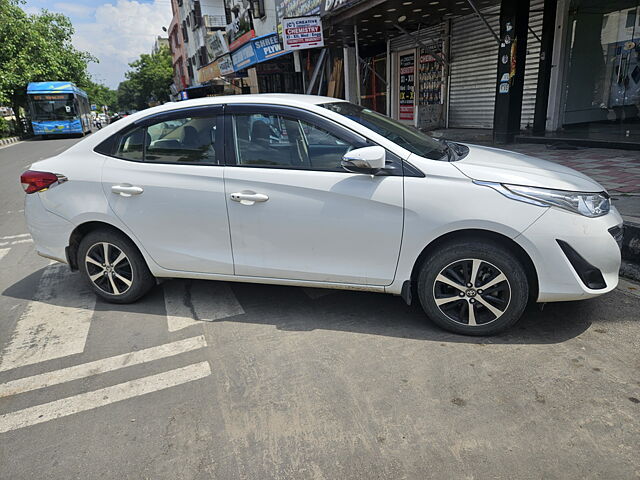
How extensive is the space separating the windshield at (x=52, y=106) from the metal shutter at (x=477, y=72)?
2593 centimetres

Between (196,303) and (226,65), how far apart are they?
22.3 metres

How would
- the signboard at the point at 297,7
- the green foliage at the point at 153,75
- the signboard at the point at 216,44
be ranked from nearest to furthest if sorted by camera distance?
the signboard at the point at 297,7
the signboard at the point at 216,44
the green foliage at the point at 153,75

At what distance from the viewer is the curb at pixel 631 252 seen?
162 inches

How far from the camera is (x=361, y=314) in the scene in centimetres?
365

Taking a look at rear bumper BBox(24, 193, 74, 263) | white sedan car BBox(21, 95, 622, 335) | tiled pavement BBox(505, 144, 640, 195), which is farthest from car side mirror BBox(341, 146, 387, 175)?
tiled pavement BBox(505, 144, 640, 195)

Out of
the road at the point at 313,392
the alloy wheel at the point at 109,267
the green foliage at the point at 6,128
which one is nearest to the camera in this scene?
the road at the point at 313,392

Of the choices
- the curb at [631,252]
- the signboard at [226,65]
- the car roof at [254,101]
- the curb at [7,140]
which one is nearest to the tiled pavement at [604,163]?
the curb at [631,252]

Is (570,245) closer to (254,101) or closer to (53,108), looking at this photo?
(254,101)

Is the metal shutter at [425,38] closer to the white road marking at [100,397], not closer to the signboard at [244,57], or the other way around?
the signboard at [244,57]

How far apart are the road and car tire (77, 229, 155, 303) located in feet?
0.55

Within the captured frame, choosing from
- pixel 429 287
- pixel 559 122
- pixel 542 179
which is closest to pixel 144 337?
pixel 429 287

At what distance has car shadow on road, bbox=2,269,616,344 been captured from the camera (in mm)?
3254

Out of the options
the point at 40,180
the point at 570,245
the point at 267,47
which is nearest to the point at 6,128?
the point at 267,47

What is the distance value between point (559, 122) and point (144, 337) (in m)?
11.1
